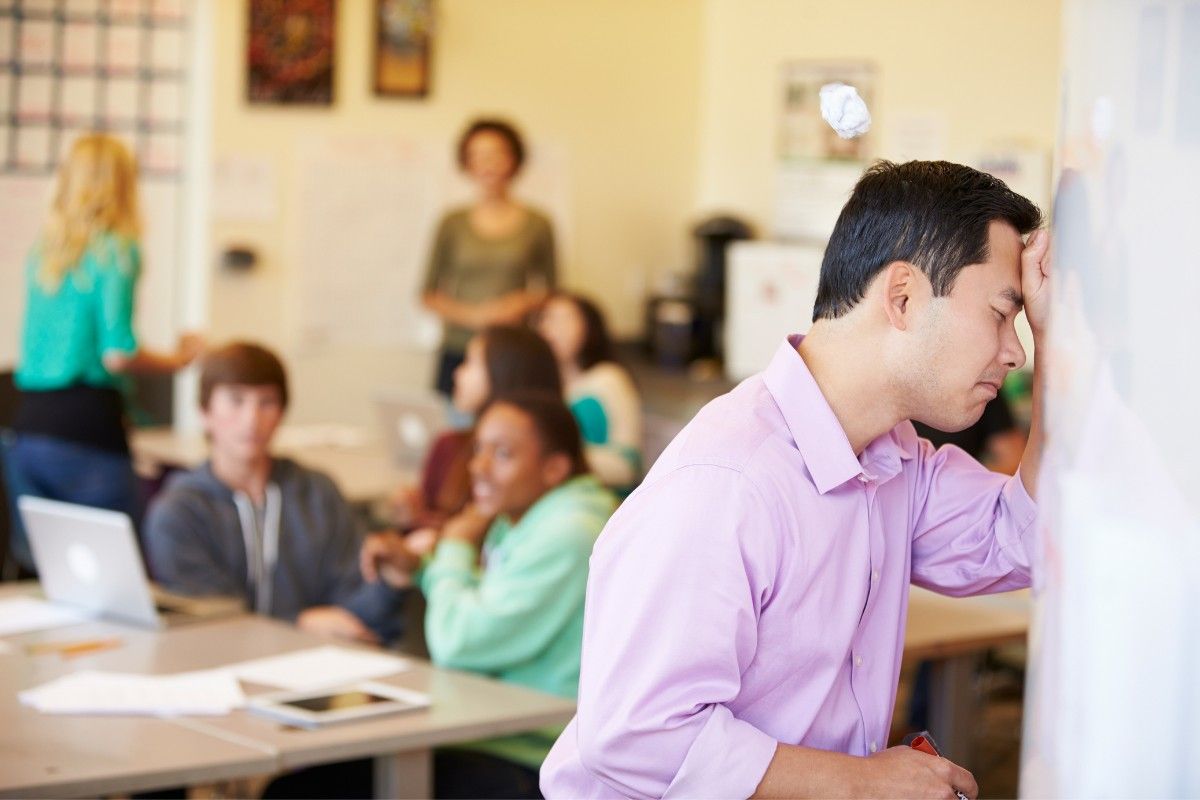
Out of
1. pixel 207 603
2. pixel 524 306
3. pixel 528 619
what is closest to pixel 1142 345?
pixel 528 619

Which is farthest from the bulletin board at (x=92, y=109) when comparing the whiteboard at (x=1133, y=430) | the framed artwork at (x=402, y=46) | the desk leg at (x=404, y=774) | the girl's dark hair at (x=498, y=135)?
the whiteboard at (x=1133, y=430)

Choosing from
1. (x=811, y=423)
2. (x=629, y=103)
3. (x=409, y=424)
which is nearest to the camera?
(x=811, y=423)

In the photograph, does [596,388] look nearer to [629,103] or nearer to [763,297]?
[763,297]

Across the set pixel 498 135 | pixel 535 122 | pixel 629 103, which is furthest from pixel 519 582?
pixel 629 103

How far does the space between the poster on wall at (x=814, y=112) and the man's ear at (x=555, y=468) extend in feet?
10.4

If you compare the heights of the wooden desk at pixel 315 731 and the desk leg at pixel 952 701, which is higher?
the wooden desk at pixel 315 731

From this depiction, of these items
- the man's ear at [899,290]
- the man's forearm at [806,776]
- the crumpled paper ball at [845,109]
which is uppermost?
the crumpled paper ball at [845,109]

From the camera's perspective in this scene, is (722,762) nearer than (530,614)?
Yes

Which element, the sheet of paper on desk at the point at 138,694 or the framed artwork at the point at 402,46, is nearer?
the sheet of paper on desk at the point at 138,694

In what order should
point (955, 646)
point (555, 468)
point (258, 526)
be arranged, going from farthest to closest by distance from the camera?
1. point (258, 526)
2. point (955, 646)
3. point (555, 468)

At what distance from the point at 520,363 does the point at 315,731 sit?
66.7 inches

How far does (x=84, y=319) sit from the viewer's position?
4215 millimetres

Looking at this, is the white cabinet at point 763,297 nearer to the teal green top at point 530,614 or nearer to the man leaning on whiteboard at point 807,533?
the teal green top at point 530,614

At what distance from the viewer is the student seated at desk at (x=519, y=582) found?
2.76 m
